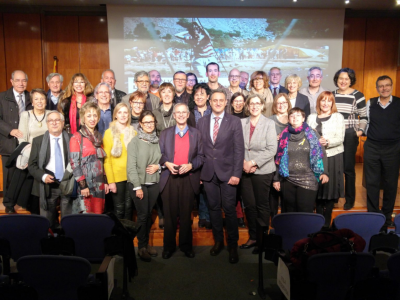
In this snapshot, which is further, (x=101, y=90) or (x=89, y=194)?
(x=101, y=90)

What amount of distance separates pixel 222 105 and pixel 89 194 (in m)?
1.49

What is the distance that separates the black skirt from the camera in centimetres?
377

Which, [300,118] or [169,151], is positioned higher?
[300,118]

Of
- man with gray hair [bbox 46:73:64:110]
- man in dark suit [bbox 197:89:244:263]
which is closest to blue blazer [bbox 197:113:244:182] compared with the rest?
man in dark suit [bbox 197:89:244:263]

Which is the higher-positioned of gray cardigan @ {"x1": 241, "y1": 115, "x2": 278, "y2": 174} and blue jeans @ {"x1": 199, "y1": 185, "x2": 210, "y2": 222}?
gray cardigan @ {"x1": 241, "y1": 115, "x2": 278, "y2": 174}

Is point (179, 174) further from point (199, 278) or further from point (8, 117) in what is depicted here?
point (8, 117)

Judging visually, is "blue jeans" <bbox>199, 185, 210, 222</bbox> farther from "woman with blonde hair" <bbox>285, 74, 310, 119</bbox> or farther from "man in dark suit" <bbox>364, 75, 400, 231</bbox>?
"man in dark suit" <bbox>364, 75, 400, 231</bbox>

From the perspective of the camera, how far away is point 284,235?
2662 mm

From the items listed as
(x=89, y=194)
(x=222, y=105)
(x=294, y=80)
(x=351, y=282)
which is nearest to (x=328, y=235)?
(x=351, y=282)

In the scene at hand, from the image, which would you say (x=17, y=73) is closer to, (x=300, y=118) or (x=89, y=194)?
(x=89, y=194)

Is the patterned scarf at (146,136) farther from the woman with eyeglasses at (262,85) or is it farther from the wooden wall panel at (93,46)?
the wooden wall panel at (93,46)

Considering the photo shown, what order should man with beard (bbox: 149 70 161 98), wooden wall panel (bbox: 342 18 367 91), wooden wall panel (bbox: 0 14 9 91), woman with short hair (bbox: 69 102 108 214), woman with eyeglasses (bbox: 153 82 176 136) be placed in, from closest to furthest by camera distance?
woman with short hair (bbox: 69 102 108 214)
woman with eyeglasses (bbox: 153 82 176 136)
man with beard (bbox: 149 70 161 98)
wooden wall panel (bbox: 0 14 9 91)
wooden wall panel (bbox: 342 18 367 91)

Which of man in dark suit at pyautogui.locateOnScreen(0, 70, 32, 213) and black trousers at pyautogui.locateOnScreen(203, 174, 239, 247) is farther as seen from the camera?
man in dark suit at pyautogui.locateOnScreen(0, 70, 32, 213)

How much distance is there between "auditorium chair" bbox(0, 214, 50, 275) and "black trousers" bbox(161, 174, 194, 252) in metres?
1.15
